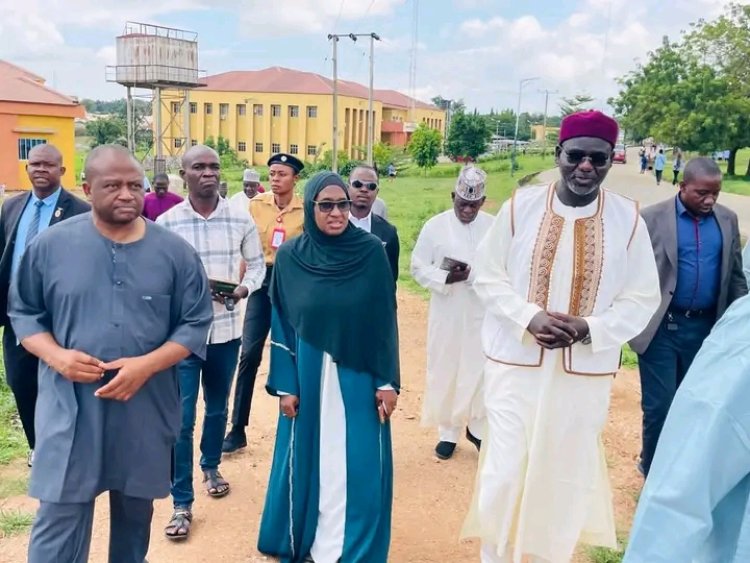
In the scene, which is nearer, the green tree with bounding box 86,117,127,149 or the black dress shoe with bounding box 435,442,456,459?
the black dress shoe with bounding box 435,442,456,459

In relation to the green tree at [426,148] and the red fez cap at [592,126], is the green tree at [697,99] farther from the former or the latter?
the red fez cap at [592,126]

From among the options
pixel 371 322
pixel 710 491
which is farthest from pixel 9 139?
pixel 710 491

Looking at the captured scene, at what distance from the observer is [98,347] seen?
2.93 m

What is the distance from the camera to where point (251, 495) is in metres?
4.61

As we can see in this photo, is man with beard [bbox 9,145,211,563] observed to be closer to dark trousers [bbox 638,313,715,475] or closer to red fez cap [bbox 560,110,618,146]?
red fez cap [bbox 560,110,618,146]

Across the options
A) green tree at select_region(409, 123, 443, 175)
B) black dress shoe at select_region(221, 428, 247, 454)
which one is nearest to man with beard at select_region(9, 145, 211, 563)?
black dress shoe at select_region(221, 428, 247, 454)

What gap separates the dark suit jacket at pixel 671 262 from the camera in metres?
4.50

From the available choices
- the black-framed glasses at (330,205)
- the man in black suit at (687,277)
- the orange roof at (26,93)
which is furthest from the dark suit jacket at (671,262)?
the orange roof at (26,93)

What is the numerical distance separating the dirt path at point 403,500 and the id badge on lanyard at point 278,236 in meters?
1.35

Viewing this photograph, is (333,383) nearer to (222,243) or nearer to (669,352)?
(222,243)

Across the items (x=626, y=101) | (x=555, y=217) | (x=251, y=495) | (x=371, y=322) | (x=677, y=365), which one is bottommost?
(x=251, y=495)

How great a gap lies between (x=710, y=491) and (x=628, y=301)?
7.04 ft

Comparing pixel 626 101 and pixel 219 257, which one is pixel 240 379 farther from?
pixel 626 101

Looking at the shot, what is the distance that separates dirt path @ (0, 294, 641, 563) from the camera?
13.0 ft
